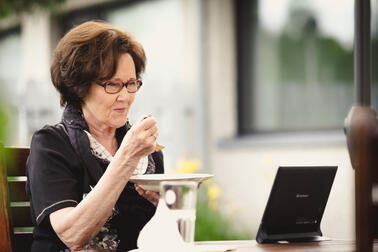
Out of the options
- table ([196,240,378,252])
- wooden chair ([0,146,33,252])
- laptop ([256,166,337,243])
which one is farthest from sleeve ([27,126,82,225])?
laptop ([256,166,337,243])

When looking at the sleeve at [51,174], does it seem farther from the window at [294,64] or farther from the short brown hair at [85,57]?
the window at [294,64]

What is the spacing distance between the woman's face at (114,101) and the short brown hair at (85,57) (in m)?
0.02

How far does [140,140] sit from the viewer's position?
5.92 ft

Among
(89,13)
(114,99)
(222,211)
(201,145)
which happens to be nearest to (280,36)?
(201,145)

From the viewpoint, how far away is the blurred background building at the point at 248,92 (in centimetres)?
512

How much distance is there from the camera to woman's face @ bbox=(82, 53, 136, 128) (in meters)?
2.12

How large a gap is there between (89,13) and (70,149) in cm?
556

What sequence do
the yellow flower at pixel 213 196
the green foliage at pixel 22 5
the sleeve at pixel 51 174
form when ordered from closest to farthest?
the sleeve at pixel 51 174
the green foliage at pixel 22 5
the yellow flower at pixel 213 196

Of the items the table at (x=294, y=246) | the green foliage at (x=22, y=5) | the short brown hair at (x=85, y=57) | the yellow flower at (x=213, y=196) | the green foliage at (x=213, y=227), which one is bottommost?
the green foliage at (x=213, y=227)

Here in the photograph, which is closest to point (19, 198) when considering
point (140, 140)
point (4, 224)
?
point (4, 224)

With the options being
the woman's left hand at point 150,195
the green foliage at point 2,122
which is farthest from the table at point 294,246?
the green foliage at point 2,122

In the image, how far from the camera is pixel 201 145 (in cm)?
577

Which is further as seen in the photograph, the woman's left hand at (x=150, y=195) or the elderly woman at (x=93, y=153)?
the woman's left hand at (x=150, y=195)

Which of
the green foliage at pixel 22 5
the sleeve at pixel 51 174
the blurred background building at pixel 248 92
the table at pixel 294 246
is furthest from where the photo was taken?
the blurred background building at pixel 248 92
